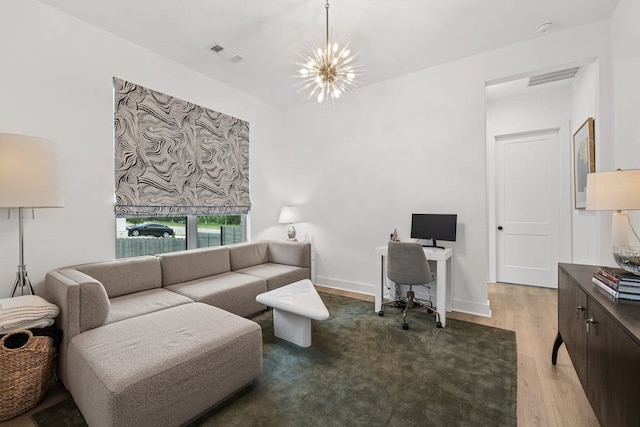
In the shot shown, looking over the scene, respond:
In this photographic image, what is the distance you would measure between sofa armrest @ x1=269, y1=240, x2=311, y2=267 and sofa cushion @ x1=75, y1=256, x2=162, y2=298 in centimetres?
154

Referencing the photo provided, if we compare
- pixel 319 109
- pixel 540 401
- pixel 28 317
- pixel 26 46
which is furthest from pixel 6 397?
pixel 319 109

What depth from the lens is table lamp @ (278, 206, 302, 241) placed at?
174 inches

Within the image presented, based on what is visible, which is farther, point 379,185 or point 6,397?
point 379,185

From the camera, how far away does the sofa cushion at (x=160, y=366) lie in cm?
134

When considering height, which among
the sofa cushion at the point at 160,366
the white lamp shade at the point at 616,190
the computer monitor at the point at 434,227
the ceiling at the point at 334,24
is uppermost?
the ceiling at the point at 334,24

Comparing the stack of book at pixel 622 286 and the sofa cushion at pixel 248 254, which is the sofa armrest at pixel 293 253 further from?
the stack of book at pixel 622 286

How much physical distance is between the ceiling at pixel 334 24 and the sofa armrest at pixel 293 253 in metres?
2.30

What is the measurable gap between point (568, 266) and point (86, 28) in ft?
15.0

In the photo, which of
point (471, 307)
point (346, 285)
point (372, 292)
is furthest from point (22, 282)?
point (471, 307)

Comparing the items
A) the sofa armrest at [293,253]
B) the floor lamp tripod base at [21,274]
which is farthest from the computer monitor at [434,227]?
the floor lamp tripod base at [21,274]

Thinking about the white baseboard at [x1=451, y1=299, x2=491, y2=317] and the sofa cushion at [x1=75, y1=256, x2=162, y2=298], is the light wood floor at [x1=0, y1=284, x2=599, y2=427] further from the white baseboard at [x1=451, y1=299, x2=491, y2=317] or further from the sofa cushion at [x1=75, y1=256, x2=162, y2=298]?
the sofa cushion at [x1=75, y1=256, x2=162, y2=298]

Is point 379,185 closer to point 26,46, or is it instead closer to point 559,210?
point 559,210

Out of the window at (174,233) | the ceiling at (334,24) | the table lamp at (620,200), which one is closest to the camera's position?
the table lamp at (620,200)

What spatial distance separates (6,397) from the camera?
63.4 inches
